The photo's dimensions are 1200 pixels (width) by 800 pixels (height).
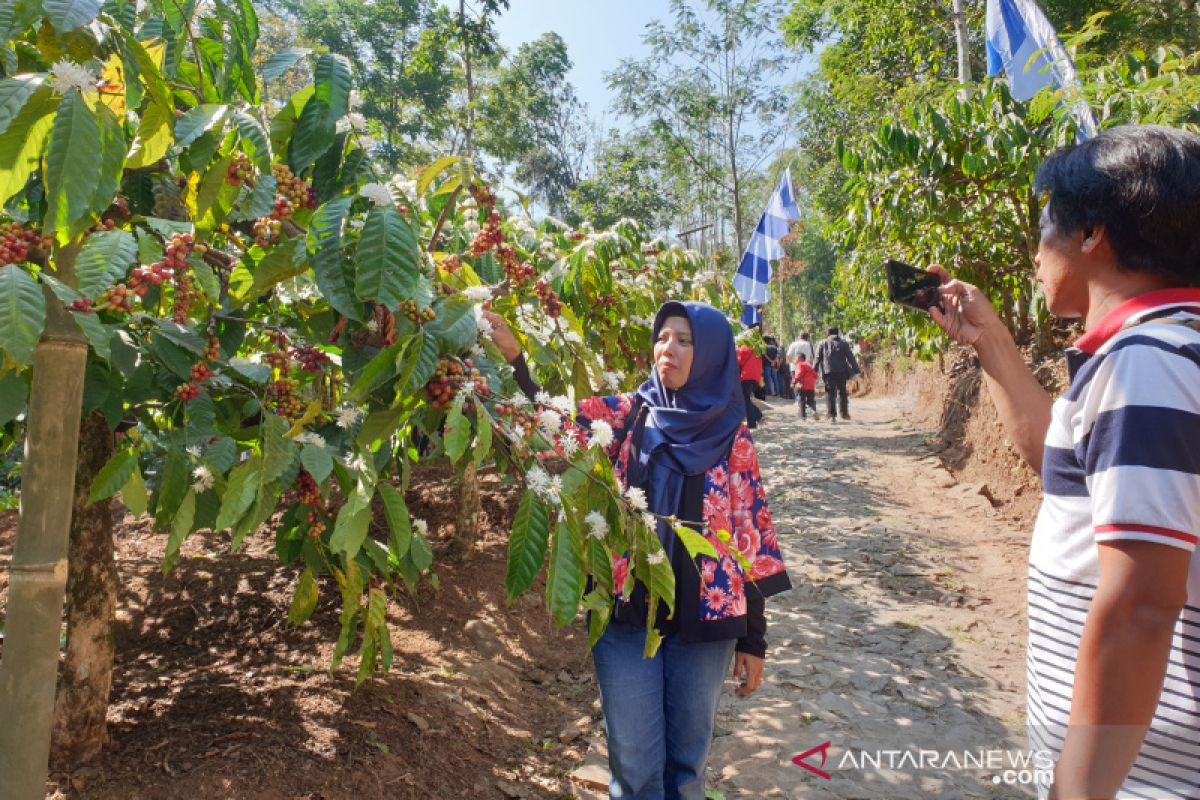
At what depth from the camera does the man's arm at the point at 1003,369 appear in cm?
170

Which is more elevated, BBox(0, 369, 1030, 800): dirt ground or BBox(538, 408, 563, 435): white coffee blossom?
BBox(538, 408, 563, 435): white coffee blossom

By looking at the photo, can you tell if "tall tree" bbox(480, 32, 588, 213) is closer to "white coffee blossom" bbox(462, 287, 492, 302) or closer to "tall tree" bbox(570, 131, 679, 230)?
"tall tree" bbox(570, 131, 679, 230)

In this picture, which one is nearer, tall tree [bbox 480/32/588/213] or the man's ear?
the man's ear

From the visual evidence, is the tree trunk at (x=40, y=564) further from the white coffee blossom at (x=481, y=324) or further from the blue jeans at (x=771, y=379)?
the blue jeans at (x=771, y=379)

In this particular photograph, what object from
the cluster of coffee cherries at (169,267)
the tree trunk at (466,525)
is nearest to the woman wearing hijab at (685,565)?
the cluster of coffee cherries at (169,267)

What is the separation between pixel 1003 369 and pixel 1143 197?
61 centimetres

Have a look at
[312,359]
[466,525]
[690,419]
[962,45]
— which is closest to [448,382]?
[312,359]

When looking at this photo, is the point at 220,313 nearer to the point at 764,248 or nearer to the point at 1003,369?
the point at 1003,369

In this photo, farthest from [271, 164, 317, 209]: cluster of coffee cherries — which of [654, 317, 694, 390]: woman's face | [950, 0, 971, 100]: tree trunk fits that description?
[950, 0, 971, 100]: tree trunk

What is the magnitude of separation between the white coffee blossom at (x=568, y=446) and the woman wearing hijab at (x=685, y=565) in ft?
1.87

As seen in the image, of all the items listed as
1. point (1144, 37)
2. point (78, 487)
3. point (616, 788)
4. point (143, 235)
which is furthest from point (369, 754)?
point (1144, 37)

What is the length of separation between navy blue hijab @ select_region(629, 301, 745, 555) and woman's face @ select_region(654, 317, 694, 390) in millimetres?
18

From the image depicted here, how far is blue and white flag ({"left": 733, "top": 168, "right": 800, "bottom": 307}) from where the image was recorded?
13.9m

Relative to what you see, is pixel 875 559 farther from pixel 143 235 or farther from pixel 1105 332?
pixel 143 235
